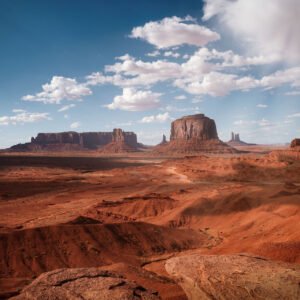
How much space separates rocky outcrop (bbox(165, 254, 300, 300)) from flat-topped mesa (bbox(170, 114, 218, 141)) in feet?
472

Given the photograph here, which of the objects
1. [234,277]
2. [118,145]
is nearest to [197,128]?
[118,145]

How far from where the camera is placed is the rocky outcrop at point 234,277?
558cm

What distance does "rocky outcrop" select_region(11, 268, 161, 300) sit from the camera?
6.01 m

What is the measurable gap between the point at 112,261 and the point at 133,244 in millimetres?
2336

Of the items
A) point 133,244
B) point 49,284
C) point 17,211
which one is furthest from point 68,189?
point 49,284

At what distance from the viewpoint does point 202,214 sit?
79.5 feet

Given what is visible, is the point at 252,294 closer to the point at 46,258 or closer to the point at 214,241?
the point at 46,258

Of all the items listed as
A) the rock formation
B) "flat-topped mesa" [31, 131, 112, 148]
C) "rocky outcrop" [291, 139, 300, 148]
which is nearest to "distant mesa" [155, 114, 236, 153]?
the rock formation

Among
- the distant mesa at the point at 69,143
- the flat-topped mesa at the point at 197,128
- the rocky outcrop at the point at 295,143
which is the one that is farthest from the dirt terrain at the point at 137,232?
the distant mesa at the point at 69,143

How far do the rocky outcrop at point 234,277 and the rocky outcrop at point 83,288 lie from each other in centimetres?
75

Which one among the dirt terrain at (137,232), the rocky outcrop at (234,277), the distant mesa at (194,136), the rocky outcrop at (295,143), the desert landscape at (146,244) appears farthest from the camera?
the distant mesa at (194,136)

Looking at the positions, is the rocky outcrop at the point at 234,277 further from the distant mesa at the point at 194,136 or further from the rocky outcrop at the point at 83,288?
the distant mesa at the point at 194,136

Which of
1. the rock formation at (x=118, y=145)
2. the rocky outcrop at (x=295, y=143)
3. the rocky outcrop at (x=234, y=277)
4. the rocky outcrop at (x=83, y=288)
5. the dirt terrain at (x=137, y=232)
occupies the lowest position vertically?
the dirt terrain at (x=137, y=232)

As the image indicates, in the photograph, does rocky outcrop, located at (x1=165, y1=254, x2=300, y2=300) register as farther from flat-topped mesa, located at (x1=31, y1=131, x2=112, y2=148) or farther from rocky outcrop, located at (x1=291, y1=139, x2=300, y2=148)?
flat-topped mesa, located at (x1=31, y1=131, x2=112, y2=148)
